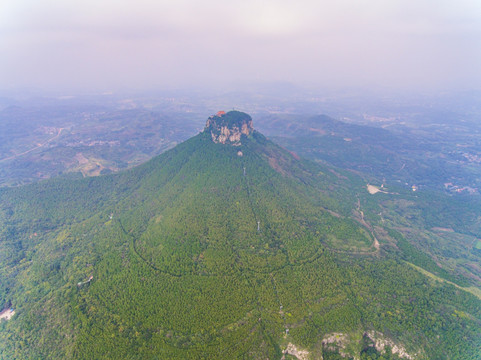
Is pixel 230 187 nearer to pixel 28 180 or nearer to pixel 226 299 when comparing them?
pixel 226 299

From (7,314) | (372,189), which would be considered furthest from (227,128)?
(7,314)

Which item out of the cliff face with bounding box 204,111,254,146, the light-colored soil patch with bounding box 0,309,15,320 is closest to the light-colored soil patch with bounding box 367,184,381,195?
the cliff face with bounding box 204,111,254,146

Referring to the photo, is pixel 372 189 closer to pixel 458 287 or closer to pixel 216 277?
pixel 458 287

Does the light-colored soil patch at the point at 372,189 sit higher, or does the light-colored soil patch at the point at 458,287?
the light-colored soil patch at the point at 372,189

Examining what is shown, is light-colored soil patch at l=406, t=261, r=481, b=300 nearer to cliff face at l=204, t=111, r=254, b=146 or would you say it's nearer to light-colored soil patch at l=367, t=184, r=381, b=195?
light-colored soil patch at l=367, t=184, r=381, b=195

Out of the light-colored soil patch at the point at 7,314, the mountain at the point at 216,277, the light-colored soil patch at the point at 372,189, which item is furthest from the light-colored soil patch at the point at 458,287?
the light-colored soil patch at the point at 7,314

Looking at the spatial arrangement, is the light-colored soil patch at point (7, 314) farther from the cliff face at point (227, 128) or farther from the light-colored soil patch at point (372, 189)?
the light-colored soil patch at point (372, 189)
